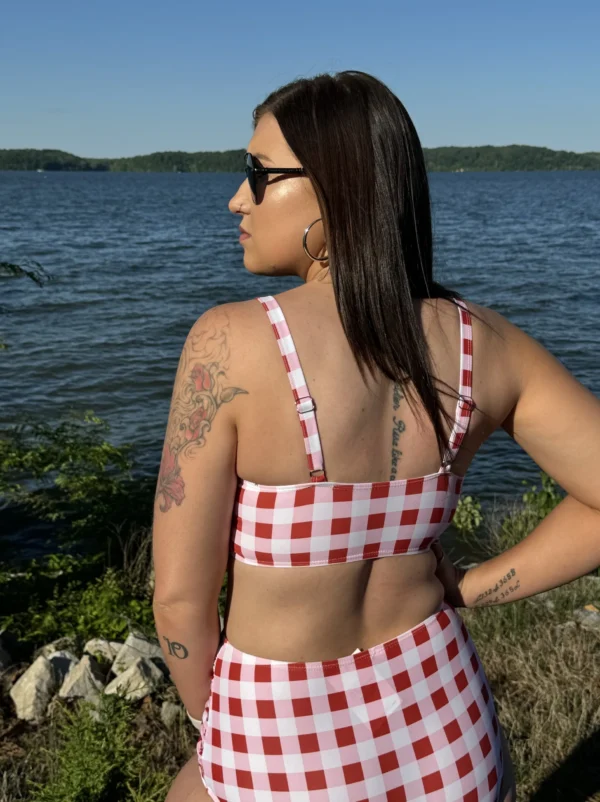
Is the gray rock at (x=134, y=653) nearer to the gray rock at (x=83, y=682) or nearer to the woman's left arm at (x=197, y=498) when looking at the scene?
the gray rock at (x=83, y=682)

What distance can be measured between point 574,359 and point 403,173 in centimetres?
1385

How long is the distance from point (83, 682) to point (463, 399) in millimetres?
3429

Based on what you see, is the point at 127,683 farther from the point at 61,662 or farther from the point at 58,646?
the point at 58,646

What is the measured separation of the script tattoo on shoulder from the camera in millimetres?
1413

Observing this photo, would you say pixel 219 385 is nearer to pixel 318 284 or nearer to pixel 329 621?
pixel 318 284

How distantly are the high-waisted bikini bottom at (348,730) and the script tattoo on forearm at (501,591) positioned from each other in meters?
0.38

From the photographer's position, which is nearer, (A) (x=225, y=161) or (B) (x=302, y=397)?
(B) (x=302, y=397)

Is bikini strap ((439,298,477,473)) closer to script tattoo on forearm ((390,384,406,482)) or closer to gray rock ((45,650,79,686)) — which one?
script tattoo on forearm ((390,384,406,482))

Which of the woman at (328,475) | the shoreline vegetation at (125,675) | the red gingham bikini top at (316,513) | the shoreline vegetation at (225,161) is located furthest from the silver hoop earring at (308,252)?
the shoreline vegetation at (225,161)

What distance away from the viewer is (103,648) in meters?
4.77

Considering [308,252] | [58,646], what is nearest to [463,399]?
[308,252]

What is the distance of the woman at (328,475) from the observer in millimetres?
1408

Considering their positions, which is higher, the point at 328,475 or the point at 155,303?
the point at 328,475

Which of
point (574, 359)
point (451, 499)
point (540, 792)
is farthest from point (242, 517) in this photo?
point (574, 359)
